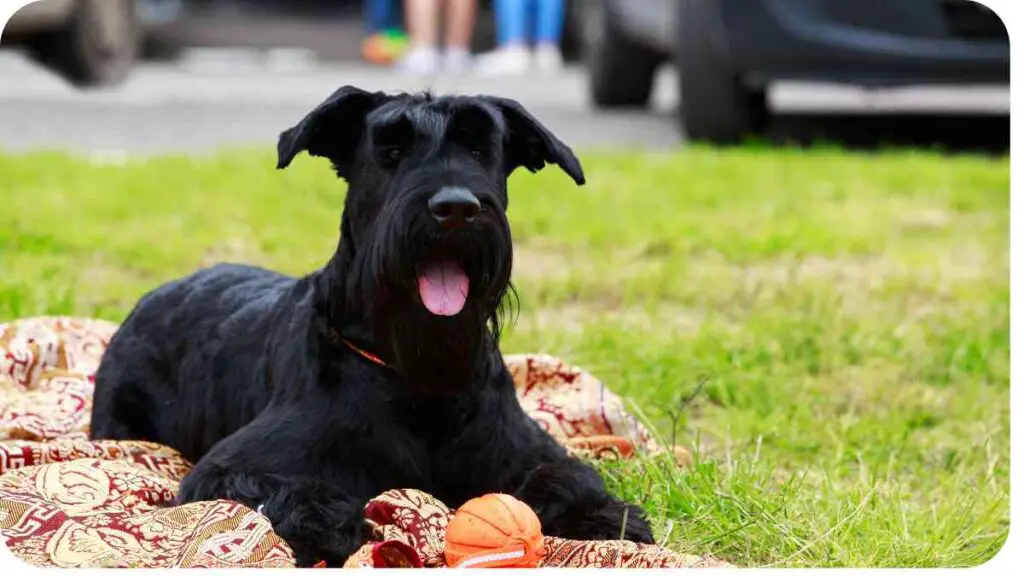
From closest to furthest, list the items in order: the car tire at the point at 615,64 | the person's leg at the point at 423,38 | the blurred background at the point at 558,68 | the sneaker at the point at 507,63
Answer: the blurred background at the point at 558,68 → the car tire at the point at 615,64 → the person's leg at the point at 423,38 → the sneaker at the point at 507,63

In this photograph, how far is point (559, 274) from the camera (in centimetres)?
693

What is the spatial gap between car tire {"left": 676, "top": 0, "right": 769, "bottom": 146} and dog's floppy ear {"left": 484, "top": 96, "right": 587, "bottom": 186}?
19.3 ft

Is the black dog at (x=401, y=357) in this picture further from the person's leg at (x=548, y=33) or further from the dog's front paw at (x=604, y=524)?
the person's leg at (x=548, y=33)

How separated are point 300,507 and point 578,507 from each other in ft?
2.14

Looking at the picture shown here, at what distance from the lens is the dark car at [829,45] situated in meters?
9.06

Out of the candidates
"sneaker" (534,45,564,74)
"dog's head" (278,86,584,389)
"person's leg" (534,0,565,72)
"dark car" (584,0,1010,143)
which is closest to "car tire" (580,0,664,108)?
"dark car" (584,0,1010,143)

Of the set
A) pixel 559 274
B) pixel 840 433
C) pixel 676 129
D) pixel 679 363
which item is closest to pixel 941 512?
pixel 840 433

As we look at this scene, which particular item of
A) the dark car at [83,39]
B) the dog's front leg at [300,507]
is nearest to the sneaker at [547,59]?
the dark car at [83,39]

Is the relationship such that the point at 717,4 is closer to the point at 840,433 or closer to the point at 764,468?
the point at 840,433

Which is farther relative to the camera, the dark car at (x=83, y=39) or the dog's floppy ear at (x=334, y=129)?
the dark car at (x=83, y=39)

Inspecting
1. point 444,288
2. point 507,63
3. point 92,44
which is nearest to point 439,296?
point 444,288

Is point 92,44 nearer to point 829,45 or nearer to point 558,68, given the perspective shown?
point 558,68

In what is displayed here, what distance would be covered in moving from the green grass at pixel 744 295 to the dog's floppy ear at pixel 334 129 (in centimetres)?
108

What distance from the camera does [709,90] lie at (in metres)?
10.1
